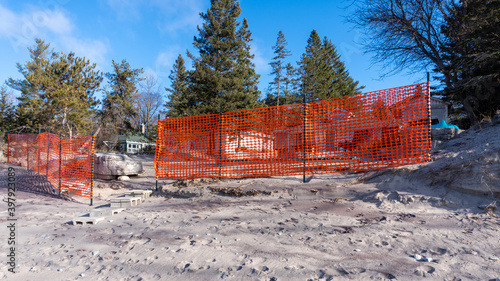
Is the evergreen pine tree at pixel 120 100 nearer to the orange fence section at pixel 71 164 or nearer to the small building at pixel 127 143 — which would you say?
the small building at pixel 127 143

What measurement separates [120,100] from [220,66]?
70.3 feet

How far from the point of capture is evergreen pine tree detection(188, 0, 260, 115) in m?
21.4

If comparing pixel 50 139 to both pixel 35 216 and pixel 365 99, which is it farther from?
pixel 365 99

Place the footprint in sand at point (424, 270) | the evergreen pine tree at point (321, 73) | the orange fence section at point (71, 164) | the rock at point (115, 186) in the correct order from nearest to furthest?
the footprint in sand at point (424, 270)
the orange fence section at point (71, 164)
the rock at point (115, 186)
the evergreen pine tree at point (321, 73)

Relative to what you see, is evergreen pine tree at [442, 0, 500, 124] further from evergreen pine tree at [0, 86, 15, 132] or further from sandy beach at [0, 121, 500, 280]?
evergreen pine tree at [0, 86, 15, 132]

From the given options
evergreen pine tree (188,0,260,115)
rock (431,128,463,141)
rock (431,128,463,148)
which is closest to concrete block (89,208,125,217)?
rock (431,128,463,148)

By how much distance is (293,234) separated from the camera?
3.77 m

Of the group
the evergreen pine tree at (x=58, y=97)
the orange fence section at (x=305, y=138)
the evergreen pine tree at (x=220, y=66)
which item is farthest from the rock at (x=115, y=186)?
the evergreen pine tree at (x=58, y=97)

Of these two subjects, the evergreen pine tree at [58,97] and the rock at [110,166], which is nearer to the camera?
the rock at [110,166]

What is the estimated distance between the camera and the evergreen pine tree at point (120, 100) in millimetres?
36062

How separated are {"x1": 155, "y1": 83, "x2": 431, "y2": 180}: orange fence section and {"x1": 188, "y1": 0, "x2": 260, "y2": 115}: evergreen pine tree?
517 inches

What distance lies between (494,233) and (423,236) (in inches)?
34.3

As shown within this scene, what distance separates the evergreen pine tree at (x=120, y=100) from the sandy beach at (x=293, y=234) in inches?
1299

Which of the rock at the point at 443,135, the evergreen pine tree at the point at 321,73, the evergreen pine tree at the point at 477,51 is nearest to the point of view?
the rock at the point at 443,135
